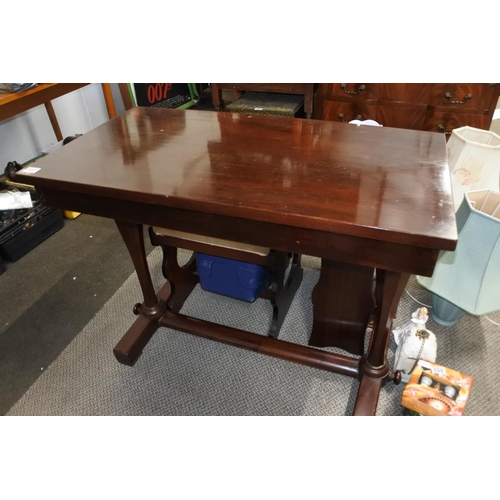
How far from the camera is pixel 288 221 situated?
81 cm

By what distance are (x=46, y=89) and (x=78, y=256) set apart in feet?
2.53

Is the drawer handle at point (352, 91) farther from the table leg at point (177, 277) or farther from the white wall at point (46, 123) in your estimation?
the white wall at point (46, 123)

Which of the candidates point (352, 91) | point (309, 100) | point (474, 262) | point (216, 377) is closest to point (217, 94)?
point (309, 100)

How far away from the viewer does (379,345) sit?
3.74 ft

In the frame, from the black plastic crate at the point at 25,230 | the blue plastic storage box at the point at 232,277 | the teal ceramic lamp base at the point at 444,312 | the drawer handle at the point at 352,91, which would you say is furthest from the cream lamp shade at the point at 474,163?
the black plastic crate at the point at 25,230

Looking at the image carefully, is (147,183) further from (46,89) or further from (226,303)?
(46,89)

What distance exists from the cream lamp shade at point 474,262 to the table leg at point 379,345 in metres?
0.22

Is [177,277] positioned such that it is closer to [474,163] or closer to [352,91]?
[474,163]

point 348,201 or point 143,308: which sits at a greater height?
point 348,201

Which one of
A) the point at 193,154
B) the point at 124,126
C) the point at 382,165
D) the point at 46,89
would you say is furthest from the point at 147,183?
the point at 46,89

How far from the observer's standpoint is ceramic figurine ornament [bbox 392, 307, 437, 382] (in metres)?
1.24

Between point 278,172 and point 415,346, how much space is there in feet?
2.41

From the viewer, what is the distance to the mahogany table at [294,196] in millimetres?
802

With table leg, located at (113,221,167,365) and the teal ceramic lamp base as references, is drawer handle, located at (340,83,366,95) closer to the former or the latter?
the teal ceramic lamp base
